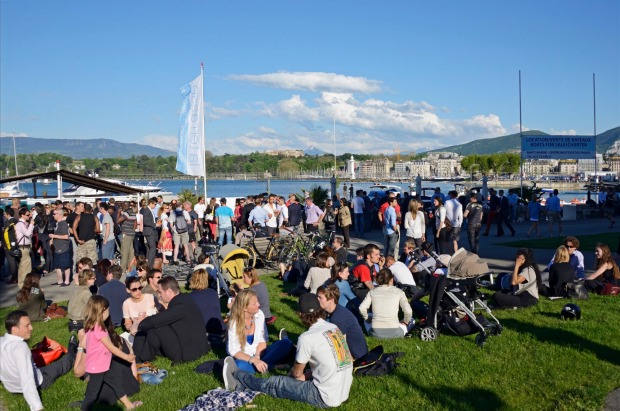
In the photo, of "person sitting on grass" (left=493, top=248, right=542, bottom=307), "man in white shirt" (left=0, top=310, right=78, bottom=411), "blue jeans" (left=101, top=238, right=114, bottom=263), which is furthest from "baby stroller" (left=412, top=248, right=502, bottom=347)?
"blue jeans" (left=101, top=238, right=114, bottom=263)

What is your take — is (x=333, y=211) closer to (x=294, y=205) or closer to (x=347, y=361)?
(x=294, y=205)

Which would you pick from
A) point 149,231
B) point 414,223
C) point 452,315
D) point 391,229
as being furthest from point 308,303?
point 149,231

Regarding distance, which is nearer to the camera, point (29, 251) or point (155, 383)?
point (155, 383)

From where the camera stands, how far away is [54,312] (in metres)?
10.8

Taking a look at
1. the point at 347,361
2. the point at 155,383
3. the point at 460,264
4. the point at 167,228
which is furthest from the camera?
the point at 167,228

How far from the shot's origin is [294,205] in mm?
19391

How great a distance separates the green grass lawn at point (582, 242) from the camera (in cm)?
1809

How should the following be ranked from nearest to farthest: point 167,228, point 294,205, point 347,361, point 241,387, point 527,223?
point 347,361, point 241,387, point 167,228, point 294,205, point 527,223

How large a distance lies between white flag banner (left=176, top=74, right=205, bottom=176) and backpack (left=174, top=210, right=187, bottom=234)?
12.8 feet

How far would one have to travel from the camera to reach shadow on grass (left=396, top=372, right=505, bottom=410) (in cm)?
594

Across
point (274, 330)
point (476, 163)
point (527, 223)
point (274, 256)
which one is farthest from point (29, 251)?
point (476, 163)

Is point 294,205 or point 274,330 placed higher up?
point 294,205

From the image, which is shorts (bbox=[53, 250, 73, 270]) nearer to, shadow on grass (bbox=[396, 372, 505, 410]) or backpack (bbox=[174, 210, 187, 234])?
backpack (bbox=[174, 210, 187, 234])

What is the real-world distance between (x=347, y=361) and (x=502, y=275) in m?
6.37
